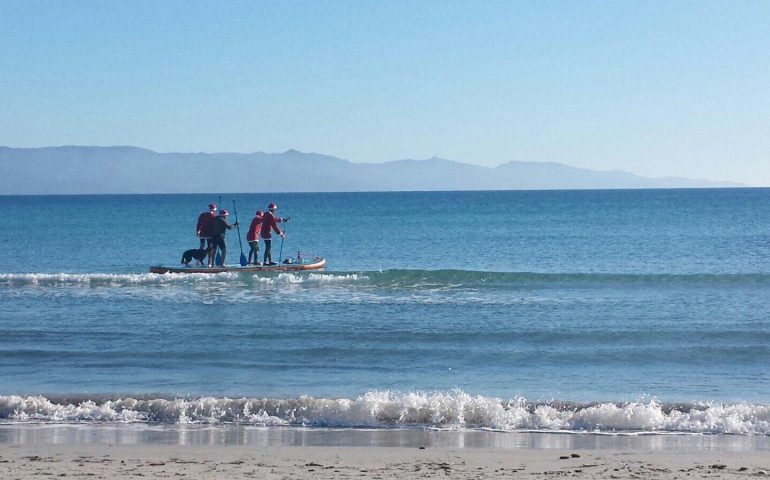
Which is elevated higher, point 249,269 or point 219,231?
point 219,231

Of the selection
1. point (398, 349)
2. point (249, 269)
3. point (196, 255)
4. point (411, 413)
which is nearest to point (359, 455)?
point (411, 413)

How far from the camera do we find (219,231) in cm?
2602

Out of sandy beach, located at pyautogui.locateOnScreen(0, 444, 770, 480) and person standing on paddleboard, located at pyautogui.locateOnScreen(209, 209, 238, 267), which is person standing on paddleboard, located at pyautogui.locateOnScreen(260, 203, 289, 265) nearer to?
person standing on paddleboard, located at pyautogui.locateOnScreen(209, 209, 238, 267)

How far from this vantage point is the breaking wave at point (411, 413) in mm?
11406

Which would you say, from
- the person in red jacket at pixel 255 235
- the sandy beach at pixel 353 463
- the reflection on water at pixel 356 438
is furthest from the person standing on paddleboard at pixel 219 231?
the sandy beach at pixel 353 463

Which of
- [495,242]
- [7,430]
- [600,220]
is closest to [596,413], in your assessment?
[7,430]

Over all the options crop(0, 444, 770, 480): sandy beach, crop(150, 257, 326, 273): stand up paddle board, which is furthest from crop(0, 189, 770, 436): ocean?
crop(0, 444, 770, 480): sandy beach

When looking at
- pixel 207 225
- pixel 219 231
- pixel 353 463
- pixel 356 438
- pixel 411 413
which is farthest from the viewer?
pixel 219 231

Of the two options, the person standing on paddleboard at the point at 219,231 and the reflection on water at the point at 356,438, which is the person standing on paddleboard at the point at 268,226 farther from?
the reflection on water at the point at 356,438

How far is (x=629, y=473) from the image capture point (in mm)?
9055

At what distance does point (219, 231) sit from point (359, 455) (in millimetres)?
16627

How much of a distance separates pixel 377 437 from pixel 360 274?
16982 millimetres

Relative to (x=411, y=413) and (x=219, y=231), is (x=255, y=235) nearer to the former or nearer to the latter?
(x=219, y=231)

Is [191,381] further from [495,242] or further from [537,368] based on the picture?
[495,242]
